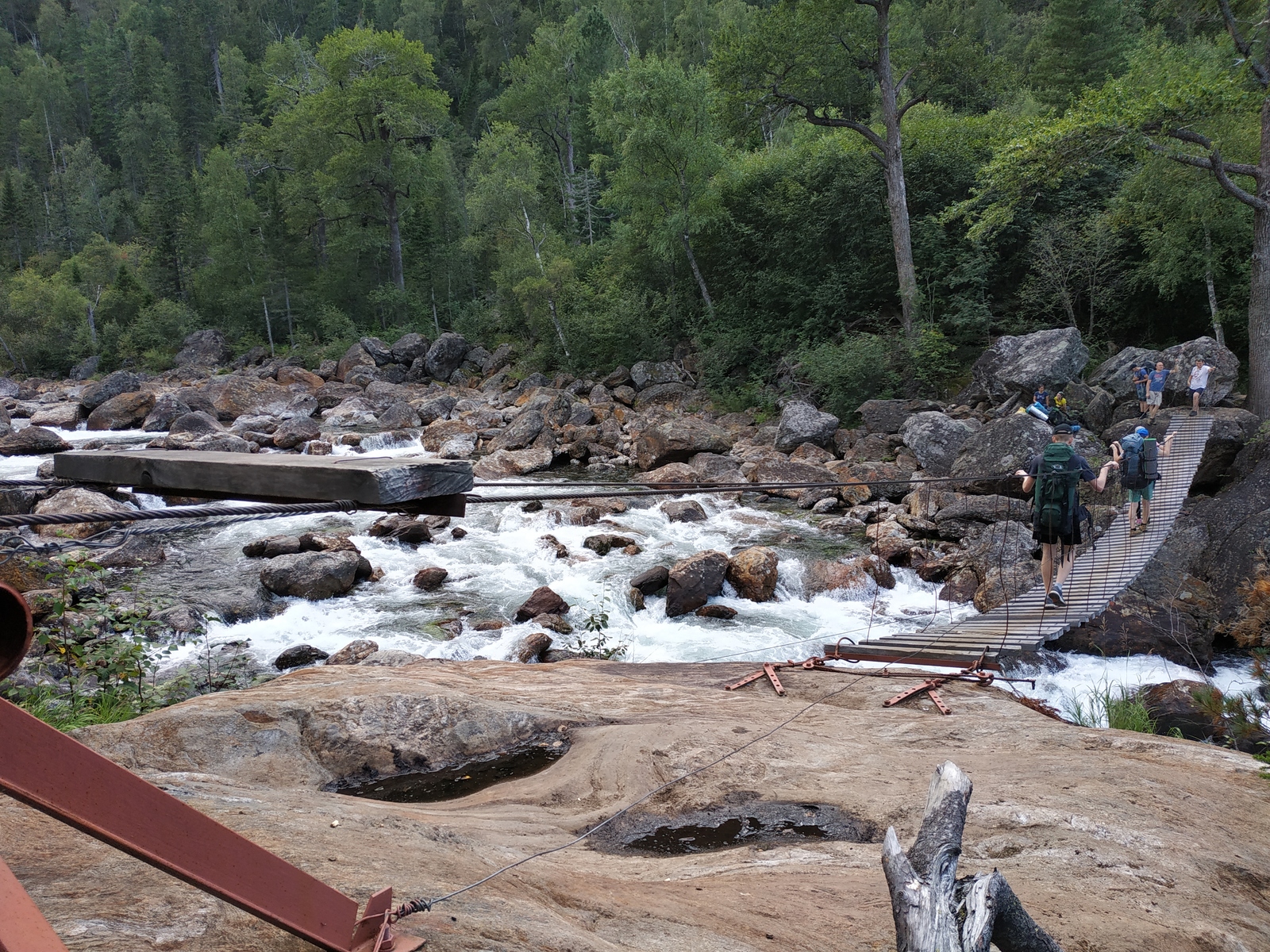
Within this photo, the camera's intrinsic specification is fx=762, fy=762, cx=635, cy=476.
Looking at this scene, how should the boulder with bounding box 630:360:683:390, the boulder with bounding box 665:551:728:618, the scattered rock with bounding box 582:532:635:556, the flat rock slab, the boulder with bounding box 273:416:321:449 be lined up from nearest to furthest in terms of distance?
the flat rock slab < the boulder with bounding box 665:551:728:618 < the scattered rock with bounding box 582:532:635:556 < the boulder with bounding box 273:416:321:449 < the boulder with bounding box 630:360:683:390

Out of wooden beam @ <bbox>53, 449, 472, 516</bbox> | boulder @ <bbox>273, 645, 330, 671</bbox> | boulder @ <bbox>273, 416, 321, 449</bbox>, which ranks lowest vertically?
boulder @ <bbox>273, 645, 330, 671</bbox>

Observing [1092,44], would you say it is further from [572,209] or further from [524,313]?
[524,313]

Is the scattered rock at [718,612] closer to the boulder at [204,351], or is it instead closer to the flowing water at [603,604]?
the flowing water at [603,604]

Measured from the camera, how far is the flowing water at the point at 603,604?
315 inches

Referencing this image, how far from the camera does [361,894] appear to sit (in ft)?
7.05

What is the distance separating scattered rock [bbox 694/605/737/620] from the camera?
9.14 metres

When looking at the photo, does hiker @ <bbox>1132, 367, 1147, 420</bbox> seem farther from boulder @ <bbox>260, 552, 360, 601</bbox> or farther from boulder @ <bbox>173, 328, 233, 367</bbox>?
boulder @ <bbox>173, 328, 233, 367</bbox>

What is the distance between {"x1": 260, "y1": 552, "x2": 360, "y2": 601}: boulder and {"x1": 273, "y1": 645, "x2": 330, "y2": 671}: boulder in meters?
1.71

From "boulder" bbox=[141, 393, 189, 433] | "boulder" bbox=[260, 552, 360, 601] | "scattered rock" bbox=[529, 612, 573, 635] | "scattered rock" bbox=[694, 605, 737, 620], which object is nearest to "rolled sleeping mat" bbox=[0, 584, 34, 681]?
"scattered rock" bbox=[529, 612, 573, 635]

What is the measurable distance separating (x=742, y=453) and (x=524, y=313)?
47.7 ft

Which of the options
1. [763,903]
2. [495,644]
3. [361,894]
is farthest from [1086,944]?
[495,644]

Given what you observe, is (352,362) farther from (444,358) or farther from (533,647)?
(533,647)

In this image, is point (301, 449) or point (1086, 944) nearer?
point (1086, 944)

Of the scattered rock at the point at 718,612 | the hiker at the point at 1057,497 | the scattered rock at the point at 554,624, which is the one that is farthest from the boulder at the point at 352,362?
the hiker at the point at 1057,497
